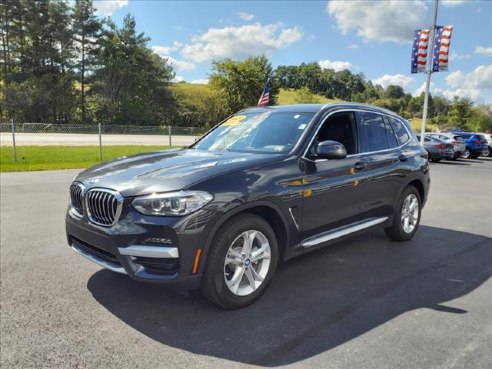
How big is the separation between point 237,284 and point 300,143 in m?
1.54

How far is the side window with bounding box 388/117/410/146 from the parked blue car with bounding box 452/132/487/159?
22715mm

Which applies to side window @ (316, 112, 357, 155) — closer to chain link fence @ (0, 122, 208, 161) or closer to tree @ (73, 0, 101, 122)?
chain link fence @ (0, 122, 208, 161)

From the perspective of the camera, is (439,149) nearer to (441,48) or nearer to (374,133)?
(441,48)

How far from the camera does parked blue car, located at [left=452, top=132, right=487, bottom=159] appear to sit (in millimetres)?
26141

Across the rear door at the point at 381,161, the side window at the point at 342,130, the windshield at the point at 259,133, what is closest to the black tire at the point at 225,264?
the windshield at the point at 259,133

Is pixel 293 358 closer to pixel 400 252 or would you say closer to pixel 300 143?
pixel 300 143

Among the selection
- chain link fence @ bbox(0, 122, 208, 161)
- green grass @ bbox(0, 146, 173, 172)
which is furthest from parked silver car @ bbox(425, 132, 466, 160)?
green grass @ bbox(0, 146, 173, 172)

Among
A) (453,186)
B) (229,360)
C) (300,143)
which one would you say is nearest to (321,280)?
(300,143)

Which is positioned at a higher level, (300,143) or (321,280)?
(300,143)

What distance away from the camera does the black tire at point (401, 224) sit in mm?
5641

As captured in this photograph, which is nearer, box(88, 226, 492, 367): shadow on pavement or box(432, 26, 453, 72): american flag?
box(88, 226, 492, 367): shadow on pavement

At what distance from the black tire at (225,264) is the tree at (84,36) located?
194 feet

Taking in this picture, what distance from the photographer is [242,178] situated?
3.60m

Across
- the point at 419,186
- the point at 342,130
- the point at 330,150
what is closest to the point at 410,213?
the point at 419,186
